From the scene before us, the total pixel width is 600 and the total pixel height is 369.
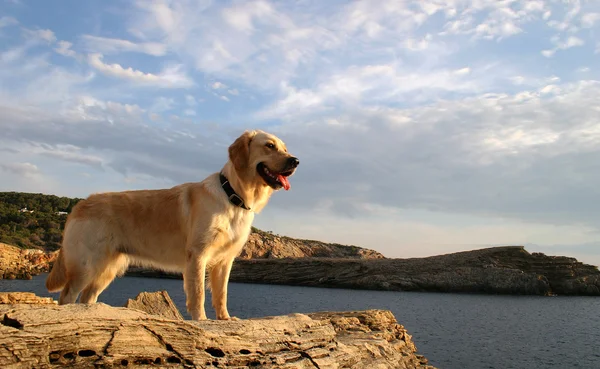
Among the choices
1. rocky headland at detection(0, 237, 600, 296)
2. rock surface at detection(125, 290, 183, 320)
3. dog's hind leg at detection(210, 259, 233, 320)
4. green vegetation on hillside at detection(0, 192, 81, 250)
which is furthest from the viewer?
green vegetation on hillside at detection(0, 192, 81, 250)

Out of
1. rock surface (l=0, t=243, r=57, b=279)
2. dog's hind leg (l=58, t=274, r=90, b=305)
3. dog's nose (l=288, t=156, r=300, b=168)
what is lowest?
rock surface (l=0, t=243, r=57, b=279)

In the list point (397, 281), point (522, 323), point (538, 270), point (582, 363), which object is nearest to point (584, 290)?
point (538, 270)

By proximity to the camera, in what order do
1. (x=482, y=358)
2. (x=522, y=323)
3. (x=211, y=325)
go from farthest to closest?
1. (x=522, y=323)
2. (x=482, y=358)
3. (x=211, y=325)

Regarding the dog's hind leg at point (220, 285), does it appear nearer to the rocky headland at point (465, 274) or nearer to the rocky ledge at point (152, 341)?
the rocky ledge at point (152, 341)

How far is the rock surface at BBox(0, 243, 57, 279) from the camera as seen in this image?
85.5 metres

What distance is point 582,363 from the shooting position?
26531 millimetres

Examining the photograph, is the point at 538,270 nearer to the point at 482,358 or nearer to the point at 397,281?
the point at 397,281

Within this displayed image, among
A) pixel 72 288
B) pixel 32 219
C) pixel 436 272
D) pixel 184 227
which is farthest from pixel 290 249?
pixel 72 288

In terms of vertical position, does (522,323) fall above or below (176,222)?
below

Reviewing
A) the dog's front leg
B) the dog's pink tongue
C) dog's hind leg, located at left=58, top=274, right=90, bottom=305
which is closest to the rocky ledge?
the dog's front leg

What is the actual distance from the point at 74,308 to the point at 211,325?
168 cm

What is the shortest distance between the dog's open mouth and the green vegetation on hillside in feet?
351

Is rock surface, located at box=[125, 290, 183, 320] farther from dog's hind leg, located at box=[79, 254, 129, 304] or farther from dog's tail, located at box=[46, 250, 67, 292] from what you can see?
dog's tail, located at box=[46, 250, 67, 292]

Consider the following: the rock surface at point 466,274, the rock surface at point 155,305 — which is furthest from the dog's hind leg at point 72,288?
the rock surface at point 466,274
